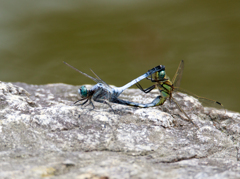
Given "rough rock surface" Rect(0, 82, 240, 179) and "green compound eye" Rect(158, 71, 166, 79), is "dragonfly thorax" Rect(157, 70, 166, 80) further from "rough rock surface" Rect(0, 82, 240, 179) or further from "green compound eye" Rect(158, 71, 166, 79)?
"rough rock surface" Rect(0, 82, 240, 179)

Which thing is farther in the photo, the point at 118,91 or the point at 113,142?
the point at 118,91

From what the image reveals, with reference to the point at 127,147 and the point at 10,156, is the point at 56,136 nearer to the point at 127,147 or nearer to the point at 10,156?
the point at 10,156

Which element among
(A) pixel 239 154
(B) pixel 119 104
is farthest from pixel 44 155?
(A) pixel 239 154

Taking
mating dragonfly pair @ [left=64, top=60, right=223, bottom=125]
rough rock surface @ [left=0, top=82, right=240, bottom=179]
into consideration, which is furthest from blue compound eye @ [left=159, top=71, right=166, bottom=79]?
rough rock surface @ [left=0, top=82, right=240, bottom=179]

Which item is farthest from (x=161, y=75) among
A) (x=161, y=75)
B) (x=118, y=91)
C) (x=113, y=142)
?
(x=113, y=142)

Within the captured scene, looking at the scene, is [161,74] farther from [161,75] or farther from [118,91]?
[118,91]

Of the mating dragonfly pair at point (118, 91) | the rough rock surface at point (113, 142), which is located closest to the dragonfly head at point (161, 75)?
the mating dragonfly pair at point (118, 91)

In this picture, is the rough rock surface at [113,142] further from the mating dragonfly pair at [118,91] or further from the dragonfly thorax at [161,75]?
the dragonfly thorax at [161,75]

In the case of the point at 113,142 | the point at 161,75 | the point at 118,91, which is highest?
the point at 161,75
